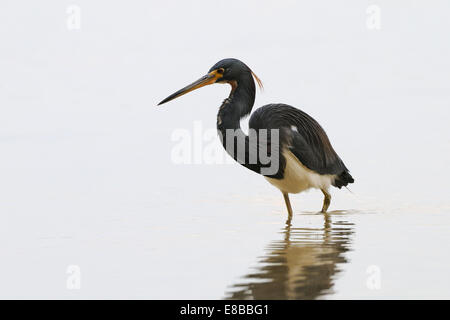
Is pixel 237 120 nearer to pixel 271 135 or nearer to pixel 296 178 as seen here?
pixel 271 135

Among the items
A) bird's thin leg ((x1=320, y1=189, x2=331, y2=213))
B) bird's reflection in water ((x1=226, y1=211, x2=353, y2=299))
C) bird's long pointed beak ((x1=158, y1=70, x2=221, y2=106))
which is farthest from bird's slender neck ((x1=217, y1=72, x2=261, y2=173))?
bird's thin leg ((x1=320, y1=189, x2=331, y2=213))

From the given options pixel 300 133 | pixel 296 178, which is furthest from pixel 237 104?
pixel 296 178

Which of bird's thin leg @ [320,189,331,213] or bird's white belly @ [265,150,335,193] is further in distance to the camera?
bird's thin leg @ [320,189,331,213]

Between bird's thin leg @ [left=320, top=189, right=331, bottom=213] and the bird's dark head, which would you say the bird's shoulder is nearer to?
bird's thin leg @ [left=320, top=189, right=331, bottom=213]

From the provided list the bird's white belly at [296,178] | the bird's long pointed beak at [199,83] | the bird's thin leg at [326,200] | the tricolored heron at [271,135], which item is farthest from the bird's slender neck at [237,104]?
the bird's thin leg at [326,200]

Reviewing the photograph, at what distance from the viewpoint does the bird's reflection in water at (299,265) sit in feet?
19.0

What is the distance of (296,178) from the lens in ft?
32.1

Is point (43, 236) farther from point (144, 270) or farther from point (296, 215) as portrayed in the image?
point (296, 215)

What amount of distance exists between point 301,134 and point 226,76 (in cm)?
129

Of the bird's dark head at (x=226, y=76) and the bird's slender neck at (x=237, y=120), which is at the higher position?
the bird's dark head at (x=226, y=76)

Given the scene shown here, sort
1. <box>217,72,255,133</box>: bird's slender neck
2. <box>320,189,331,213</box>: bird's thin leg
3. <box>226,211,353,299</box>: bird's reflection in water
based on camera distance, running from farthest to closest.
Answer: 1. <box>320,189,331,213</box>: bird's thin leg
2. <box>217,72,255,133</box>: bird's slender neck
3. <box>226,211,353,299</box>: bird's reflection in water

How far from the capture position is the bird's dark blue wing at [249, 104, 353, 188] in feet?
31.9

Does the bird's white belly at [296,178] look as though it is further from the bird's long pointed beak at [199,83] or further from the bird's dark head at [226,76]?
the bird's long pointed beak at [199,83]

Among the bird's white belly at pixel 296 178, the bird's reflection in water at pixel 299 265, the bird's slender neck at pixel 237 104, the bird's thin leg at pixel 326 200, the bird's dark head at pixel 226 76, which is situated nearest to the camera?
the bird's reflection in water at pixel 299 265
